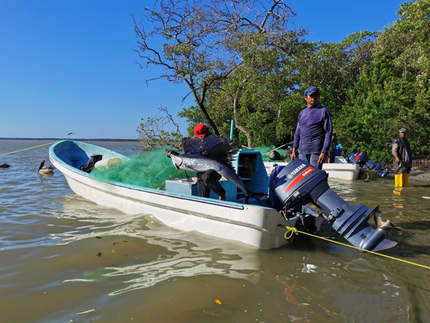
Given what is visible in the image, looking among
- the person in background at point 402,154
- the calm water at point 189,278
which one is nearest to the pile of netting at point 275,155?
the person in background at point 402,154

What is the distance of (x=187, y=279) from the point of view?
3.40 meters

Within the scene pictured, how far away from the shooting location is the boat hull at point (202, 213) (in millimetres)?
4047

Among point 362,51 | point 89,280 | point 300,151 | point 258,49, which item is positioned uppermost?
point 362,51

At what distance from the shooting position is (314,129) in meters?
4.74

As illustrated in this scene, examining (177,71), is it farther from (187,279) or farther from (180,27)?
(187,279)

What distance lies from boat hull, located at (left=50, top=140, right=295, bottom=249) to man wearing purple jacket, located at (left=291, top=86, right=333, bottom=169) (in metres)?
1.20

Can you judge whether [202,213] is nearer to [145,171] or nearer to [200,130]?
[200,130]

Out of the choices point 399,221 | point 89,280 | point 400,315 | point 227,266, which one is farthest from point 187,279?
point 399,221

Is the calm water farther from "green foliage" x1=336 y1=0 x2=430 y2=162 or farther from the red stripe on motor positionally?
"green foliage" x1=336 y1=0 x2=430 y2=162

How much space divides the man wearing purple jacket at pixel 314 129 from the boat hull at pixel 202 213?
3.92 feet

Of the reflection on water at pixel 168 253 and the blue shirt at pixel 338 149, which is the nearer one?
the reflection on water at pixel 168 253

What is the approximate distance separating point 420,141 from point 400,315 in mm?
12947

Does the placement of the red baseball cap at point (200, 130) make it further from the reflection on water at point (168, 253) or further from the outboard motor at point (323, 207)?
the reflection on water at point (168, 253)

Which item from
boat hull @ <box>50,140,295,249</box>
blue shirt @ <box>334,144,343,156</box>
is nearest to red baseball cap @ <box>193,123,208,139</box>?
boat hull @ <box>50,140,295,249</box>
